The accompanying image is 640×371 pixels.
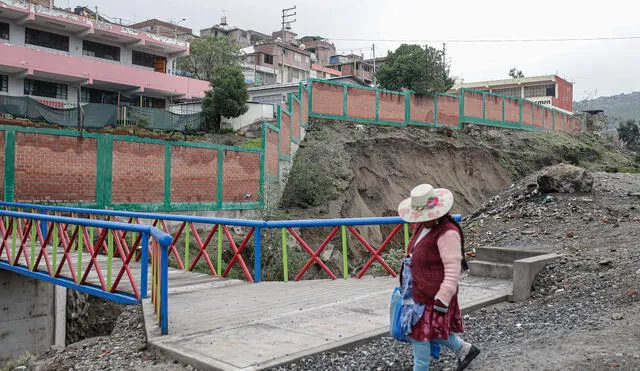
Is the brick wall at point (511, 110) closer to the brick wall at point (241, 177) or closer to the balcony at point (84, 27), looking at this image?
the brick wall at point (241, 177)

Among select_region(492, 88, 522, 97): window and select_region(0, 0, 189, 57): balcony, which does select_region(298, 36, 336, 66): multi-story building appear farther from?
select_region(0, 0, 189, 57): balcony

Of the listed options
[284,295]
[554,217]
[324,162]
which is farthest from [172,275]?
[324,162]

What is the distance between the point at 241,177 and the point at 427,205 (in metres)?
16.0

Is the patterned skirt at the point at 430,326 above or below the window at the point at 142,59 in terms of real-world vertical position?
below

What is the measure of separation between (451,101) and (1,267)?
78.3ft

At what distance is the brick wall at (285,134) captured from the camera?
69.6 feet

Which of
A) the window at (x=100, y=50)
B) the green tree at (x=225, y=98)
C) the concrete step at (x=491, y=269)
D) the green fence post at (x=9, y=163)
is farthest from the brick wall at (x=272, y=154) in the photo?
the window at (x=100, y=50)

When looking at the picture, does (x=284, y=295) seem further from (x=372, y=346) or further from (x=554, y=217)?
(x=554, y=217)

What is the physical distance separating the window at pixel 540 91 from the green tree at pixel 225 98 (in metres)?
42.1

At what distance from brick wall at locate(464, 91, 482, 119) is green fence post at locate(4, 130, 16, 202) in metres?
22.8

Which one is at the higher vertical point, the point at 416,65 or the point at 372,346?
the point at 416,65

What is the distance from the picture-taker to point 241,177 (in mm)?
19750

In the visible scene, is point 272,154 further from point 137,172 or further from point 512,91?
point 512,91

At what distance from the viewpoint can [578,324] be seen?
583 cm
